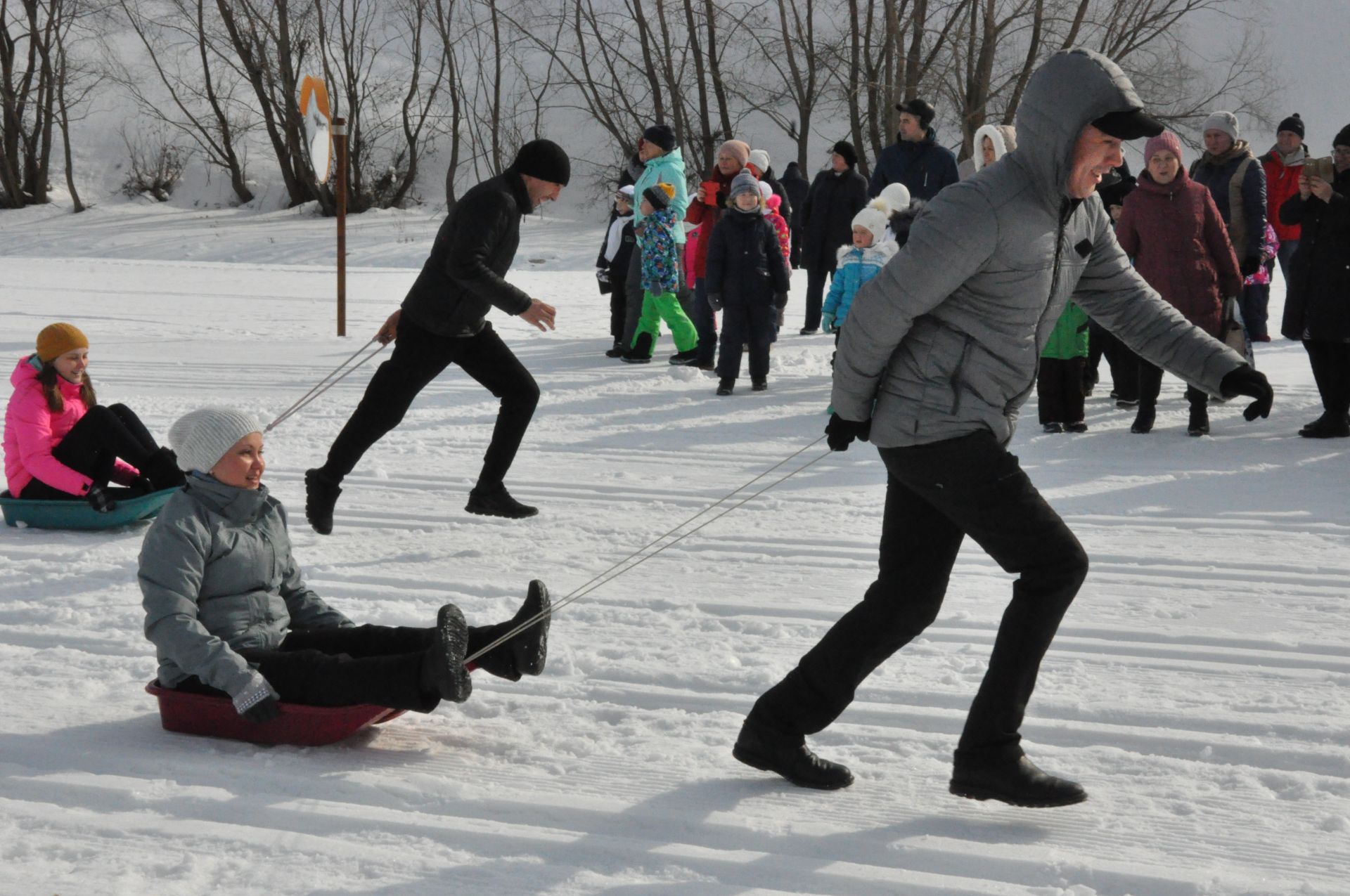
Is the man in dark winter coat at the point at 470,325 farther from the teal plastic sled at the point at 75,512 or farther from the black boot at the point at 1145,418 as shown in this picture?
the black boot at the point at 1145,418

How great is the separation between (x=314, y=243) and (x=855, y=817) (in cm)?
2089

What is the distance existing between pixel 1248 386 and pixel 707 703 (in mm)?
1521

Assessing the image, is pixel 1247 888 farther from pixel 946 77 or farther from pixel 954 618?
pixel 946 77

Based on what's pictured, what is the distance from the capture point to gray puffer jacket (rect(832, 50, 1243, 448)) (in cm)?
264

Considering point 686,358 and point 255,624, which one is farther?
point 686,358

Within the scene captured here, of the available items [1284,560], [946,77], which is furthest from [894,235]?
[946,77]

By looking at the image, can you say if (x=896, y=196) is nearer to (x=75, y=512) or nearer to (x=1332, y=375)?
(x=1332, y=375)

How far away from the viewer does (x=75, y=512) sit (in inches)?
210

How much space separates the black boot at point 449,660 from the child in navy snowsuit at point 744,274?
5.94 m

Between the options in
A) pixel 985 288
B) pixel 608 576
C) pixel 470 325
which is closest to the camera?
pixel 985 288

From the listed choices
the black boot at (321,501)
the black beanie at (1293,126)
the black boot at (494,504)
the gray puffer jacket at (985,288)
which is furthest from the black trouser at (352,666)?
the black beanie at (1293,126)

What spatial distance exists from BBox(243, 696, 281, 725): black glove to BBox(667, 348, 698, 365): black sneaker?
7069 millimetres

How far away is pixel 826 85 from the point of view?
83.6 ft

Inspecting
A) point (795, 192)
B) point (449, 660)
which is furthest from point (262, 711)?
point (795, 192)
